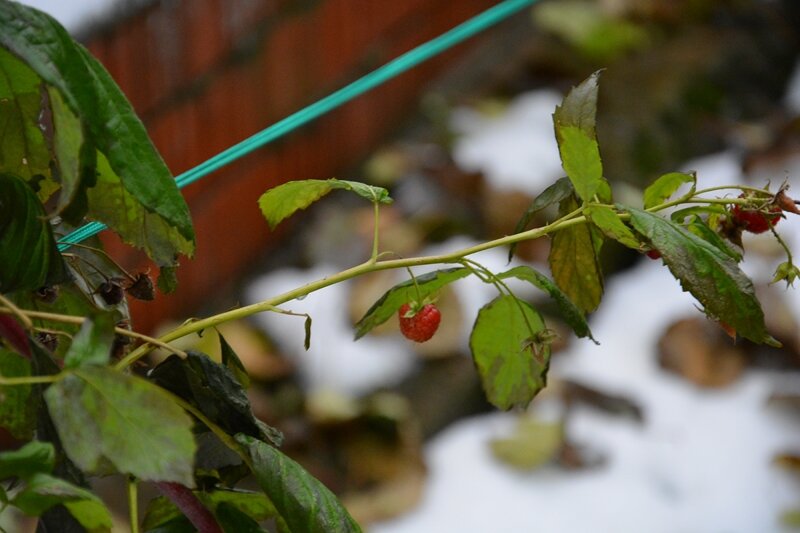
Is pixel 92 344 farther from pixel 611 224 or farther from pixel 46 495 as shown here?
pixel 611 224

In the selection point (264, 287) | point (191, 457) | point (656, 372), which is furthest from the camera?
point (264, 287)

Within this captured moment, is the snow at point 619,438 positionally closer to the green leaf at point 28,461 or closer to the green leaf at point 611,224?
the green leaf at point 611,224

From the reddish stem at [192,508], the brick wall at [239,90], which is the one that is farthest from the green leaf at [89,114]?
the brick wall at [239,90]

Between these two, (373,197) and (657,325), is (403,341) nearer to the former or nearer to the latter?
(657,325)

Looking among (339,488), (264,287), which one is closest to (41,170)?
(339,488)

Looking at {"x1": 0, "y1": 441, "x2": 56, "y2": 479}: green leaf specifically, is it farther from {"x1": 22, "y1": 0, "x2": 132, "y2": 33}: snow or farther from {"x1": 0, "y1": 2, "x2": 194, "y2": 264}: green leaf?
{"x1": 22, "y1": 0, "x2": 132, "y2": 33}: snow

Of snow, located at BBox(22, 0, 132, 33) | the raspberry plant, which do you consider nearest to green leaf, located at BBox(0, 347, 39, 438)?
the raspberry plant

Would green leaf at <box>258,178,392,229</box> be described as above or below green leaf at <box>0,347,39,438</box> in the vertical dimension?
above
